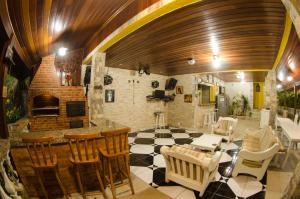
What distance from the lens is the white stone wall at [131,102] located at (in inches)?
252

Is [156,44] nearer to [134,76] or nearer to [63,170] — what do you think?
[63,170]

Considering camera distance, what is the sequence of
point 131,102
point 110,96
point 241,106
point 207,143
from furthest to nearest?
point 241,106 → point 131,102 → point 110,96 → point 207,143

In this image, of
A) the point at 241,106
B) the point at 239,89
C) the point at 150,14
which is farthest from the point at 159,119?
the point at 239,89

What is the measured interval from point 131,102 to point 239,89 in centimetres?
922

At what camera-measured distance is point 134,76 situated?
7.02m

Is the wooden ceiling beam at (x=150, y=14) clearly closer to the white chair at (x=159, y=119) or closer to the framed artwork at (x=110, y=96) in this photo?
the framed artwork at (x=110, y=96)

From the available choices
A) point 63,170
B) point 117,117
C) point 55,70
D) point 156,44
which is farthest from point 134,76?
point 63,170

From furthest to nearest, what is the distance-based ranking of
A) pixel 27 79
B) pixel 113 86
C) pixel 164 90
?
pixel 164 90 < pixel 113 86 < pixel 27 79

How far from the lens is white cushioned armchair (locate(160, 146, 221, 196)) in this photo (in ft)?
8.13

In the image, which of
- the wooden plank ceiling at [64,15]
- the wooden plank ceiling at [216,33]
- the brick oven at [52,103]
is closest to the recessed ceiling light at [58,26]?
the wooden plank ceiling at [64,15]

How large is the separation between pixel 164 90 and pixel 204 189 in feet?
19.8

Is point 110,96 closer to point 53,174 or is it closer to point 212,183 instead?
point 53,174

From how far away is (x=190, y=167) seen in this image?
2.62 meters

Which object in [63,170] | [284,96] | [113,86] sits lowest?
[63,170]
